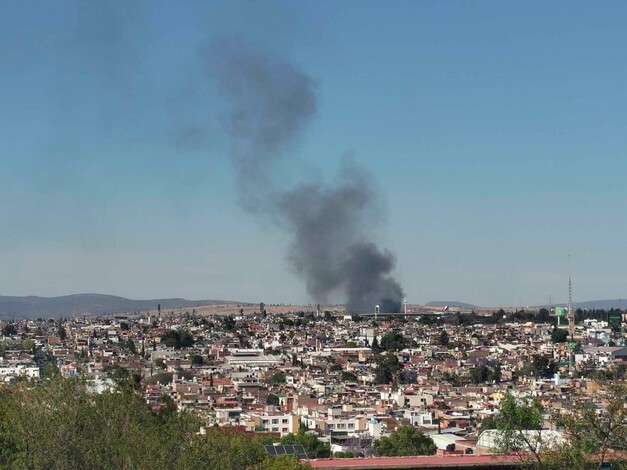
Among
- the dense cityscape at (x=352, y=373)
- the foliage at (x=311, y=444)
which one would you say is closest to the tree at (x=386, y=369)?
the dense cityscape at (x=352, y=373)

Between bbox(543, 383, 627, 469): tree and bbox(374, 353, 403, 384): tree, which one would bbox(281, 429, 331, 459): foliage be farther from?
bbox(374, 353, 403, 384): tree

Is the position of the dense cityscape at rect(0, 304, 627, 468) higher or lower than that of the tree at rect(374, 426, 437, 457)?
higher

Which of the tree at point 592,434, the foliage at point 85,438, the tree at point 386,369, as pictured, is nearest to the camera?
the foliage at point 85,438

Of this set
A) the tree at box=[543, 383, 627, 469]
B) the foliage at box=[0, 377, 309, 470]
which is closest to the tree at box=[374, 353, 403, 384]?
the foliage at box=[0, 377, 309, 470]

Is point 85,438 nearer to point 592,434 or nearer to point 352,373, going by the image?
point 592,434

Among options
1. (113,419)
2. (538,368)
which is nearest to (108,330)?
(538,368)

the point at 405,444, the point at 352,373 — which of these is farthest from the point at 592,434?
the point at 352,373

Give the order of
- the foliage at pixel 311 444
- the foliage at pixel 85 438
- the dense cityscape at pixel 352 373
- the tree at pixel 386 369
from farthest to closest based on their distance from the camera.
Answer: the tree at pixel 386 369 → the foliage at pixel 311 444 → the dense cityscape at pixel 352 373 → the foliage at pixel 85 438

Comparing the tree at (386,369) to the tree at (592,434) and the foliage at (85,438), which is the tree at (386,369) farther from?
the tree at (592,434)
